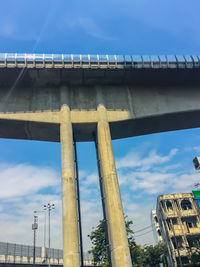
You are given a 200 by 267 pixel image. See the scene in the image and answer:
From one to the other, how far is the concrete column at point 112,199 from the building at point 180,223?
33.8 metres

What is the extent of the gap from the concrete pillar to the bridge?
0.09m

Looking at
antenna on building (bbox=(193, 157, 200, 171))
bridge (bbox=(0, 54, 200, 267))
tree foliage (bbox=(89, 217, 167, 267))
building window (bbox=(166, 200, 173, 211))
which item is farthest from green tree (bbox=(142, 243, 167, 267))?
bridge (bbox=(0, 54, 200, 267))

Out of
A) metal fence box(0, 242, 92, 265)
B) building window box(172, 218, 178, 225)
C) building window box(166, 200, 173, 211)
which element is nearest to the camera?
metal fence box(0, 242, 92, 265)

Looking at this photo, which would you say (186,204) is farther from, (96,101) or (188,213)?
(96,101)

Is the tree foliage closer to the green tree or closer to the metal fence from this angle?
the green tree

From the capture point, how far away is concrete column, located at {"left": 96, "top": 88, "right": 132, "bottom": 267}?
15945 millimetres

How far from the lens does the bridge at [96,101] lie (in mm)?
20375

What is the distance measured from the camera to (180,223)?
161ft

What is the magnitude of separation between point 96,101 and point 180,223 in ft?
131

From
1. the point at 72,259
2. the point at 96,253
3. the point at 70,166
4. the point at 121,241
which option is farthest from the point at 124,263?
the point at 96,253

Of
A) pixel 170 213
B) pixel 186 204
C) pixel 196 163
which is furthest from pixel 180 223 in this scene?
pixel 196 163

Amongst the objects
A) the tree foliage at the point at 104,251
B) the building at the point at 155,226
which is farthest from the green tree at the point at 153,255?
the building at the point at 155,226

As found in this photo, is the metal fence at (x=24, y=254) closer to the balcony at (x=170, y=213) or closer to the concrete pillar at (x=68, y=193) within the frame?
the balcony at (x=170, y=213)

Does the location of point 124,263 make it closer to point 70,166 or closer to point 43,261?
point 70,166
